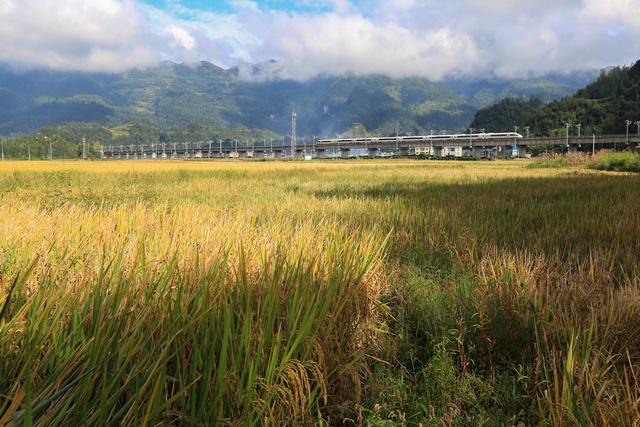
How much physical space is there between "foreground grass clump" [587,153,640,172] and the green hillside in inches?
4563

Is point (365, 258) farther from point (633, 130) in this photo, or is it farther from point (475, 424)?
point (633, 130)

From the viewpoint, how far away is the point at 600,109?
4867 inches

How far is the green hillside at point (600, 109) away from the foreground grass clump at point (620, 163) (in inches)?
4563

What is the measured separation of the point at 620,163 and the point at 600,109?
136345mm

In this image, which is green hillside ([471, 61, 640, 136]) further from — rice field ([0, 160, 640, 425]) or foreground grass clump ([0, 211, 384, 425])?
foreground grass clump ([0, 211, 384, 425])

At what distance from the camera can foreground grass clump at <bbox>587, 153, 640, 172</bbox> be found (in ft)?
53.9

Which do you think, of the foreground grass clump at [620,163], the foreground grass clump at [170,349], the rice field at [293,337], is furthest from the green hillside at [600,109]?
the foreground grass clump at [170,349]

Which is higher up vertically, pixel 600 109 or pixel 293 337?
pixel 600 109

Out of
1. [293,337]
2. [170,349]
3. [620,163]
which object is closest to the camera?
[170,349]

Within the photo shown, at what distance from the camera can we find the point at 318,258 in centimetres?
219

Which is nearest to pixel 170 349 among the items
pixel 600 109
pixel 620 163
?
pixel 620 163

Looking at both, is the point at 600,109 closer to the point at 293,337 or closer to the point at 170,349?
the point at 293,337

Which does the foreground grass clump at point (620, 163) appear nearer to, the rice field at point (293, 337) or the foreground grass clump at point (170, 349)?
the rice field at point (293, 337)

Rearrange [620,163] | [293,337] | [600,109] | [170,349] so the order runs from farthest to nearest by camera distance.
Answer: [600,109] → [620,163] → [293,337] → [170,349]
